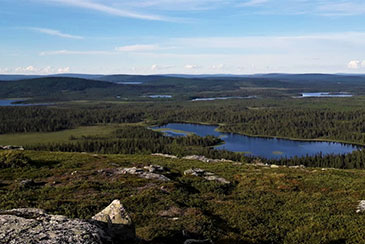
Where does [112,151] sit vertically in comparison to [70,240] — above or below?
below

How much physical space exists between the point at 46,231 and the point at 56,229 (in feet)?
1.53

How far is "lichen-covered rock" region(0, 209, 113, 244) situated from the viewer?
13961 mm

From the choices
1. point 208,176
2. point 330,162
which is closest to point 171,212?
point 208,176

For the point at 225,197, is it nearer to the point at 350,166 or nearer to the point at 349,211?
the point at 349,211

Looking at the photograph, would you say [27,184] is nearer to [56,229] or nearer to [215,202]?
[215,202]

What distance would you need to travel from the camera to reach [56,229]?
49.4 feet

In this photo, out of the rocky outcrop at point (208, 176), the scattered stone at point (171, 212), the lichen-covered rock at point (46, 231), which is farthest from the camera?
the rocky outcrop at point (208, 176)

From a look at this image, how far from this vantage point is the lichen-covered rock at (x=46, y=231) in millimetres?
13961

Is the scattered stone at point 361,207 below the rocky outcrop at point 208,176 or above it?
above

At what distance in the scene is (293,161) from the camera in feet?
433

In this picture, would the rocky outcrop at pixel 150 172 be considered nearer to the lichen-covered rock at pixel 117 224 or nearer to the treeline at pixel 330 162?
the lichen-covered rock at pixel 117 224

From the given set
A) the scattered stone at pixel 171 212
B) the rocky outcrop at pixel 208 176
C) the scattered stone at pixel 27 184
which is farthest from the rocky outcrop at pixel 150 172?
the scattered stone at pixel 171 212

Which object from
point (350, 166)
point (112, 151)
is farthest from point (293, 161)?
point (112, 151)

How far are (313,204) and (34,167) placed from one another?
44209 millimetres
